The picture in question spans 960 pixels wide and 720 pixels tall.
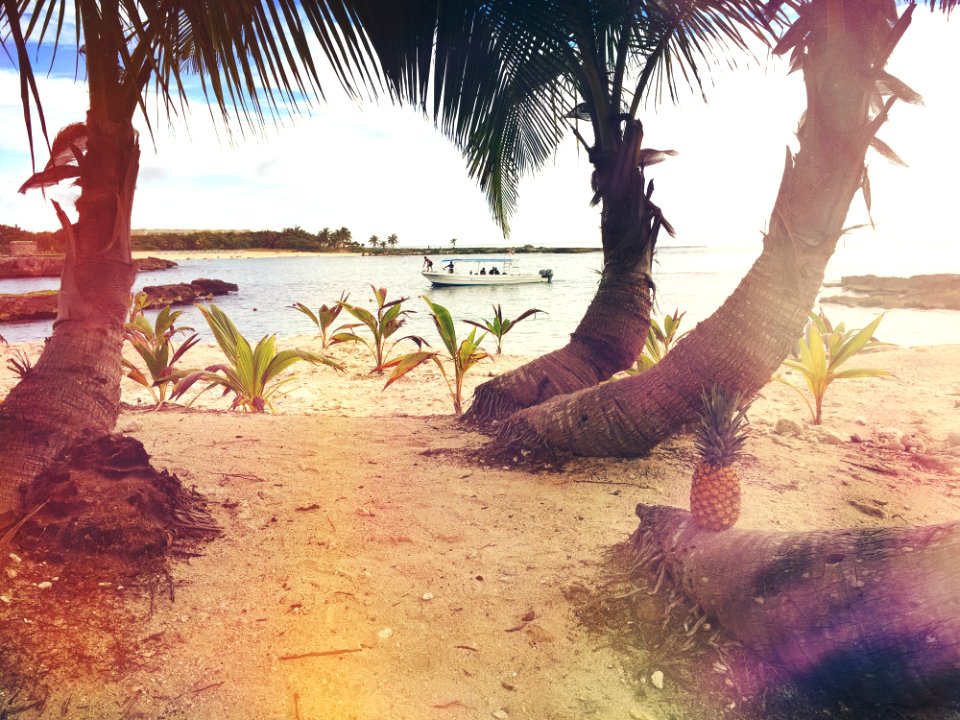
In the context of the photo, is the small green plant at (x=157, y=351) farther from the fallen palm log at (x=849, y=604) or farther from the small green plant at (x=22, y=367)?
the fallen palm log at (x=849, y=604)

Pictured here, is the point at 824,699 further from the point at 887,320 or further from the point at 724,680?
the point at 887,320

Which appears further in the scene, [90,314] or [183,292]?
[183,292]

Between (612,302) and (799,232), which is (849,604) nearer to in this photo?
(799,232)

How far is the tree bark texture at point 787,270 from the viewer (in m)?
2.51

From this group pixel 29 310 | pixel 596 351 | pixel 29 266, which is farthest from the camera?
pixel 29 266

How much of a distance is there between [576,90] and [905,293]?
50.2 feet

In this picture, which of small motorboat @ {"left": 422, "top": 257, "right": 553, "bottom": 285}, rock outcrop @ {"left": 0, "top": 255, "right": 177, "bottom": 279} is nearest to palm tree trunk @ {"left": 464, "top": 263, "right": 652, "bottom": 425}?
small motorboat @ {"left": 422, "top": 257, "right": 553, "bottom": 285}

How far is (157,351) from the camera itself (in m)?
5.58

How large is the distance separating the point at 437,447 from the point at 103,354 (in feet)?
6.30

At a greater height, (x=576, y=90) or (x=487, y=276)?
(x=576, y=90)

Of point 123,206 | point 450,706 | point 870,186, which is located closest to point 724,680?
point 450,706

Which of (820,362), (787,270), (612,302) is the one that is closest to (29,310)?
(612,302)

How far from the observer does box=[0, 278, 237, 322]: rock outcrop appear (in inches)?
502

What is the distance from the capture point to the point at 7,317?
12.8 meters
